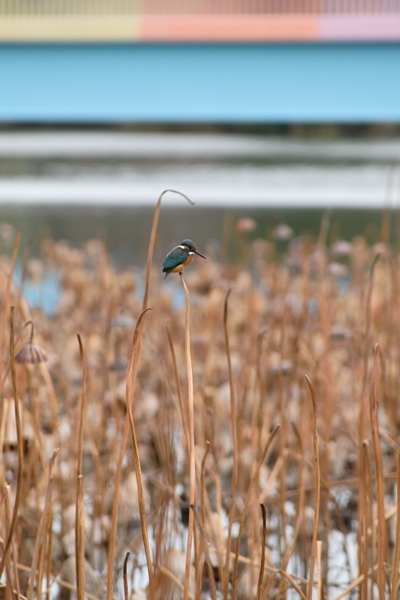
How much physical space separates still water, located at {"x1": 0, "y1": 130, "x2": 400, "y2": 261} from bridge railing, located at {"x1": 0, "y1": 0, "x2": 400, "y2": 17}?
462mm

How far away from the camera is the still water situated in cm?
185

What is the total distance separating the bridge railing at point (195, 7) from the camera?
113cm

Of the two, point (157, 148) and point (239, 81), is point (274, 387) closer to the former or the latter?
point (239, 81)

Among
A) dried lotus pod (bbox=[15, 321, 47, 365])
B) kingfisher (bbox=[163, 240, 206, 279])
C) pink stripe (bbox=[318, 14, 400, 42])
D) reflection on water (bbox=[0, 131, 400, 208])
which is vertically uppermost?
reflection on water (bbox=[0, 131, 400, 208])

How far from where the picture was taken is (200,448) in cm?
78

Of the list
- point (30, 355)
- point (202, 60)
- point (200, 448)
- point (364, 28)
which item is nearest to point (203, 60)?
point (202, 60)

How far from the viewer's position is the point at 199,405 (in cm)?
90

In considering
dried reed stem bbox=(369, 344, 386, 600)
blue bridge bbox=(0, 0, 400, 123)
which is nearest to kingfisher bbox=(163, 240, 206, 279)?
dried reed stem bbox=(369, 344, 386, 600)

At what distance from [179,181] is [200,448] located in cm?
154

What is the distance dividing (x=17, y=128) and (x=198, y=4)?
0.55m

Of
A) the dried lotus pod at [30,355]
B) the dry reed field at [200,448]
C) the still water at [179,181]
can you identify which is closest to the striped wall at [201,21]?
the dry reed field at [200,448]

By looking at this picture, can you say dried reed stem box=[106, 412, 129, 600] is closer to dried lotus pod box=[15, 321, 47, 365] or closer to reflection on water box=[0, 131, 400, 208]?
dried lotus pod box=[15, 321, 47, 365]

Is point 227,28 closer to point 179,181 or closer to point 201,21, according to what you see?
point 201,21

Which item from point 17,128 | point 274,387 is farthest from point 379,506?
point 17,128
